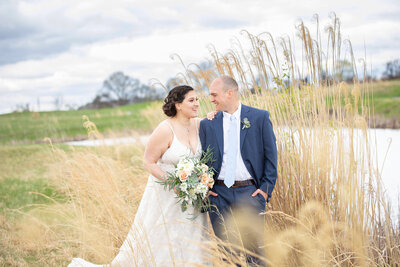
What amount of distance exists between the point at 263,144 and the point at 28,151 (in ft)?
43.6

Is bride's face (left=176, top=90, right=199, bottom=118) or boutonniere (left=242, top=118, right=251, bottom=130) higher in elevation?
bride's face (left=176, top=90, right=199, bottom=118)

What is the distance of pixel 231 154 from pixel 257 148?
0.26m

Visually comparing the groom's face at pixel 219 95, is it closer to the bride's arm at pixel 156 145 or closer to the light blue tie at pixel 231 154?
the light blue tie at pixel 231 154

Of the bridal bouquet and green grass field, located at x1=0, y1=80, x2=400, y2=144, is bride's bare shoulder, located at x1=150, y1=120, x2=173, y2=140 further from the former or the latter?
green grass field, located at x1=0, y1=80, x2=400, y2=144

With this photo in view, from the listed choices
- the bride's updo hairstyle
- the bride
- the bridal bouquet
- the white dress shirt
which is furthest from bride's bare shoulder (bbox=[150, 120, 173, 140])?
the white dress shirt

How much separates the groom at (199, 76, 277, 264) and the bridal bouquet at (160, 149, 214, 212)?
0.12 m

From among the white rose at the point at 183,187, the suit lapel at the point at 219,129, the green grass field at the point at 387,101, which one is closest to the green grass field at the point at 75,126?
the green grass field at the point at 387,101

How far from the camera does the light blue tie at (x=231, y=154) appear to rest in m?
3.38

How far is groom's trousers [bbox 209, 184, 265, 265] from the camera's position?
3.36 metres

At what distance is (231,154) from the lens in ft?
11.2

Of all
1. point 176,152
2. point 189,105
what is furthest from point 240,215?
point 189,105

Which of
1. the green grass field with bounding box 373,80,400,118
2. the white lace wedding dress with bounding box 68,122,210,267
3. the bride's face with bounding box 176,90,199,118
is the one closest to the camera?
the bride's face with bounding box 176,90,199,118

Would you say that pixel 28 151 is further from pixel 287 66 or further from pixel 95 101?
pixel 95 101

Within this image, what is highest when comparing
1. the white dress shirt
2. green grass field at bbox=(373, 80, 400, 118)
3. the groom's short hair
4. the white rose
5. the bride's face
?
the groom's short hair
